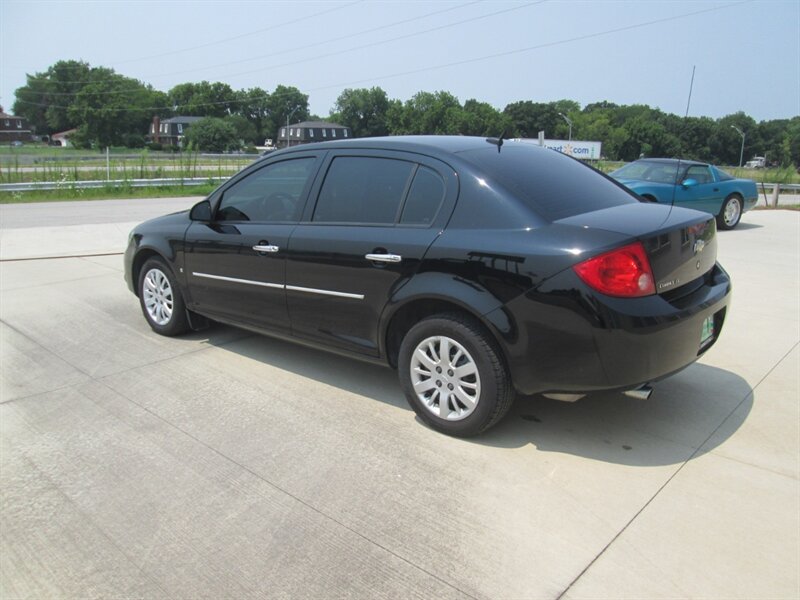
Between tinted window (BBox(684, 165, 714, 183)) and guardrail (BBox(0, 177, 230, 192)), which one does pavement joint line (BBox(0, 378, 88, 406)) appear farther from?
guardrail (BBox(0, 177, 230, 192))

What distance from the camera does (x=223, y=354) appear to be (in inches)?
200

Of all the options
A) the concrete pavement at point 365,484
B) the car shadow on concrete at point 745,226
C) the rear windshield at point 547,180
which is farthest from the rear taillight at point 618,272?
the car shadow on concrete at point 745,226

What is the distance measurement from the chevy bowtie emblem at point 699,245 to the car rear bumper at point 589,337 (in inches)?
14.4

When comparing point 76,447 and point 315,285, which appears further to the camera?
point 315,285

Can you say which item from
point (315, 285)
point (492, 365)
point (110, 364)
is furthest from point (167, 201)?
point (492, 365)

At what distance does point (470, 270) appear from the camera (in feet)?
11.0

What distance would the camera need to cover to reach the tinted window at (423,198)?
3.63 m

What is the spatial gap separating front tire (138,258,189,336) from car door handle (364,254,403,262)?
2.27m

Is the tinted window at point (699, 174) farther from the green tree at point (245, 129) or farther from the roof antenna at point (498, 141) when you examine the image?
the green tree at point (245, 129)

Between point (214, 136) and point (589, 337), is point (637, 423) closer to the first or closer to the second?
point (589, 337)

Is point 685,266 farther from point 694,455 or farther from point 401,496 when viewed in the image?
point 401,496

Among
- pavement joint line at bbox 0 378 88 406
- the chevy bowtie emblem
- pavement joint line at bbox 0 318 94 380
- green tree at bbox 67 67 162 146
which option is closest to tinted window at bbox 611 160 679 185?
the chevy bowtie emblem

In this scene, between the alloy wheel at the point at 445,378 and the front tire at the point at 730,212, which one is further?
the front tire at the point at 730,212

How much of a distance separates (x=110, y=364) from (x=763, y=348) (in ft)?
17.3
